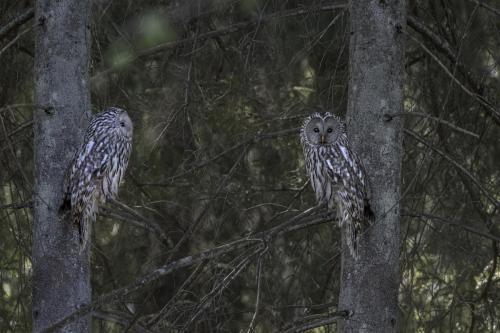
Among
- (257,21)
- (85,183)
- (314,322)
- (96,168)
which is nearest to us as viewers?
(314,322)

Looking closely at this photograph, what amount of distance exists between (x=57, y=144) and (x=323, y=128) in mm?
1504

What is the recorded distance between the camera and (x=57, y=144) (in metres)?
4.76

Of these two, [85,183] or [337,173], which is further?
[337,173]

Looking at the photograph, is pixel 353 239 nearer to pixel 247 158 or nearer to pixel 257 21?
pixel 257 21

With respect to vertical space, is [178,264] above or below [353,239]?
below

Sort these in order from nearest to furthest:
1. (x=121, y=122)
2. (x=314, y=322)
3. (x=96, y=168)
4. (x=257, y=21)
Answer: (x=314, y=322) → (x=96, y=168) → (x=257, y=21) → (x=121, y=122)

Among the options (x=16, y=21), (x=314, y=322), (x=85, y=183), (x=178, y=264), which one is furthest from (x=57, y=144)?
(x=314, y=322)

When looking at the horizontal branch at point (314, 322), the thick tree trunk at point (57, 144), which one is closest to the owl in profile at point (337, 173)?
the horizontal branch at point (314, 322)

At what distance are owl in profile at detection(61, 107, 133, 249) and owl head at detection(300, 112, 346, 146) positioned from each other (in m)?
1.03

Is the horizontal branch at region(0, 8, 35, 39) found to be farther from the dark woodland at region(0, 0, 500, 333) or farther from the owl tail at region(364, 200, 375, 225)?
the owl tail at region(364, 200, 375, 225)

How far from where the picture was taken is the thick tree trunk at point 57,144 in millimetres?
4703

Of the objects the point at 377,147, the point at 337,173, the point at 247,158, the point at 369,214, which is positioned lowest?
the point at 369,214

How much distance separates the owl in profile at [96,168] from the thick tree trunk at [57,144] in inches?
2.2

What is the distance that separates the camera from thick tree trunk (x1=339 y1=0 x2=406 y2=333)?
15.4ft
